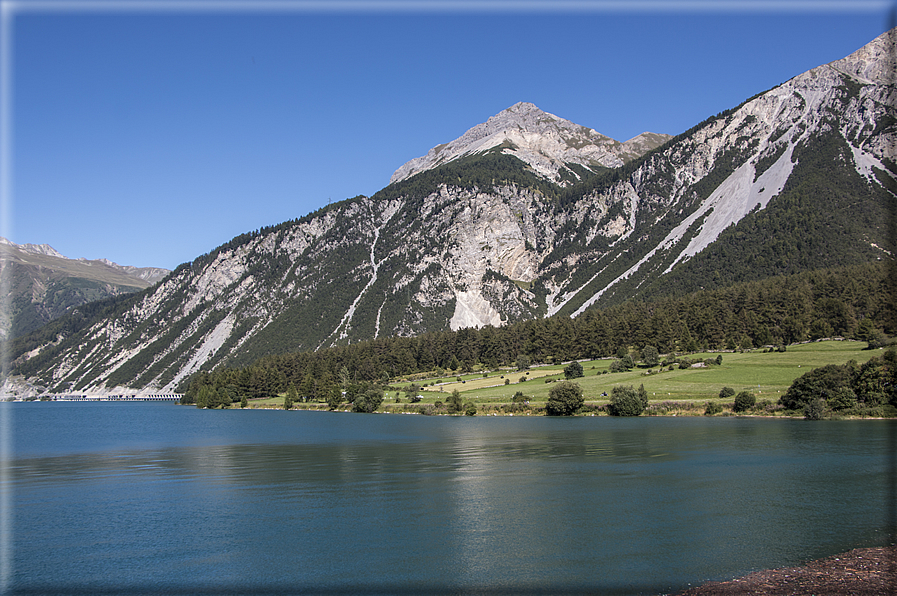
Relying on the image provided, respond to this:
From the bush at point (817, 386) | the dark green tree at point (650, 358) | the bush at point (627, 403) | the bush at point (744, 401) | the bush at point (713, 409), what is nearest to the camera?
the bush at point (817, 386)

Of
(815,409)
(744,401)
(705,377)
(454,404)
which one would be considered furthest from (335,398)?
(815,409)

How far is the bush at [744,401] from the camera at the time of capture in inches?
3659

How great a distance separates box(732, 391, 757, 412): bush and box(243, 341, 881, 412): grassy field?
2355mm

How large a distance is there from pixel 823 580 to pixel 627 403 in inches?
2988

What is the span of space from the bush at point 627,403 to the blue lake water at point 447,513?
23453 mm

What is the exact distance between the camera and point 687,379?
11175cm

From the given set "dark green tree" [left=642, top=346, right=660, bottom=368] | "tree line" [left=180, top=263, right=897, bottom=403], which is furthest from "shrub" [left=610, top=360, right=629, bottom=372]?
"tree line" [left=180, top=263, right=897, bottom=403]

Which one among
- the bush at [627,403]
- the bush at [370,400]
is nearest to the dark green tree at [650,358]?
the bush at [627,403]

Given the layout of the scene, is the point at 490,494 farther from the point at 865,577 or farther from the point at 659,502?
the point at 865,577

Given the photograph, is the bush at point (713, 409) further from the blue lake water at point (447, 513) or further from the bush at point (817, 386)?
the blue lake water at point (447, 513)

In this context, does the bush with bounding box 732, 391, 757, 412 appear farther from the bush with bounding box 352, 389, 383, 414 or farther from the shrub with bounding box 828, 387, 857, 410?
the bush with bounding box 352, 389, 383, 414

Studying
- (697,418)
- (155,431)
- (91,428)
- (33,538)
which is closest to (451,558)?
(33,538)

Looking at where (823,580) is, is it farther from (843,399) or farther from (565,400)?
(565,400)

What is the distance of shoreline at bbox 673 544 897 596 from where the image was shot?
2441cm
